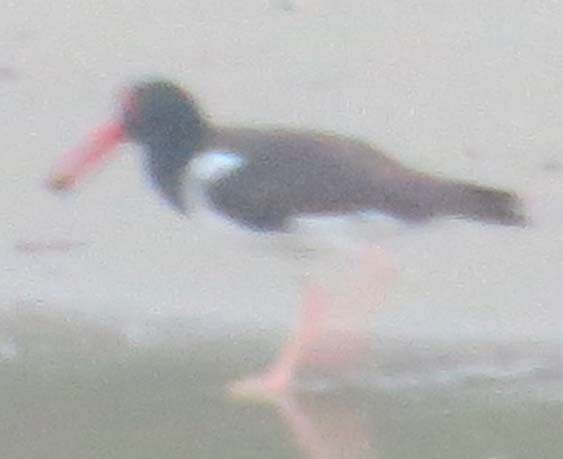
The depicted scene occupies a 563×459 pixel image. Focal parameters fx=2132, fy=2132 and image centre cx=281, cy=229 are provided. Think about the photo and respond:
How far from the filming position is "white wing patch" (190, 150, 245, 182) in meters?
4.35

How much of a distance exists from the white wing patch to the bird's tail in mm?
438

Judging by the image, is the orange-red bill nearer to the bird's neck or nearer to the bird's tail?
the bird's neck

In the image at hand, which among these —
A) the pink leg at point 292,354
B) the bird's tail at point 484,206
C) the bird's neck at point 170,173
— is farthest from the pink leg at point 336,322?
the bird's neck at point 170,173

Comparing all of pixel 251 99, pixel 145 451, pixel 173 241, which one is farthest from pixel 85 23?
pixel 145 451

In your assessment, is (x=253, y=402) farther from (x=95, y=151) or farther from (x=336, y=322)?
(x=95, y=151)

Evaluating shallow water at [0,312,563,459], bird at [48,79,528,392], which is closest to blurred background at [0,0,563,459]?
shallow water at [0,312,563,459]

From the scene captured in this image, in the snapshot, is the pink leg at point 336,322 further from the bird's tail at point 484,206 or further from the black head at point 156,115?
the black head at point 156,115

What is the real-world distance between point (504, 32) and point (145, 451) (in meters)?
2.10

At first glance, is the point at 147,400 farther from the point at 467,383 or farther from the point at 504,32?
the point at 504,32

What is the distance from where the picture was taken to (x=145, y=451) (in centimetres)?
384

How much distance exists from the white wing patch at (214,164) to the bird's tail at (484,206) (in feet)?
1.44

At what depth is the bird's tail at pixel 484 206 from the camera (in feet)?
14.1

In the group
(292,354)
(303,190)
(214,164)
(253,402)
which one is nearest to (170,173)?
(214,164)

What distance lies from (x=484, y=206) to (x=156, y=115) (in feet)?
2.49
